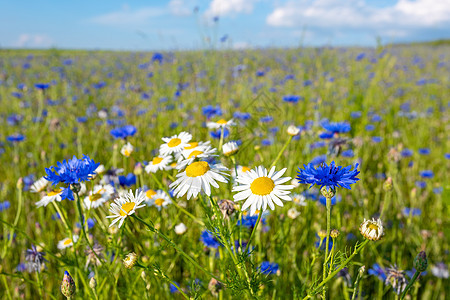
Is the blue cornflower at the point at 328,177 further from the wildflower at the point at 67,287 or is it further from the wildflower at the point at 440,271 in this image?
the wildflower at the point at 440,271

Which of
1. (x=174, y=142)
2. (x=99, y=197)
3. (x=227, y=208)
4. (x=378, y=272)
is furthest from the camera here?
(x=378, y=272)

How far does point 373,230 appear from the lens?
0.76 meters

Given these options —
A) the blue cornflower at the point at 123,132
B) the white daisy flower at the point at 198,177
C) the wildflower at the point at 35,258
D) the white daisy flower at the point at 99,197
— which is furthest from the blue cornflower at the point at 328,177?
the wildflower at the point at 35,258

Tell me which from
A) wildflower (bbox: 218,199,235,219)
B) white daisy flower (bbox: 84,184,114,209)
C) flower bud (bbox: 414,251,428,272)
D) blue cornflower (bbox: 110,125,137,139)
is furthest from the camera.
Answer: blue cornflower (bbox: 110,125,137,139)

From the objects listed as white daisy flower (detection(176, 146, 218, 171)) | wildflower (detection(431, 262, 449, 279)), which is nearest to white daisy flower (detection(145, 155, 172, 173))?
white daisy flower (detection(176, 146, 218, 171))

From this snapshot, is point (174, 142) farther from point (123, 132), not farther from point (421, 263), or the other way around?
point (421, 263)

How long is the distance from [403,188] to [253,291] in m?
2.49

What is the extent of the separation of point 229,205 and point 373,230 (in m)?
0.46

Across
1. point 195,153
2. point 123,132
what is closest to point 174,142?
point 195,153

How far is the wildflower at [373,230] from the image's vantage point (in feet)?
2.46

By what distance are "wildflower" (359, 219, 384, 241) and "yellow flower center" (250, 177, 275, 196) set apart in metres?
0.25

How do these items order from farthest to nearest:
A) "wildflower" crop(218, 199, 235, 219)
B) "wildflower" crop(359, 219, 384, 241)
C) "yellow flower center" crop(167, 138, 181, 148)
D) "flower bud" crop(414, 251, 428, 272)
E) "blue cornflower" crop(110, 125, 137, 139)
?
"blue cornflower" crop(110, 125, 137, 139) → "yellow flower center" crop(167, 138, 181, 148) → "wildflower" crop(218, 199, 235, 219) → "flower bud" crop(414, 251, 428, 272) → "wildflower" crop(359, 219, 384, 241)

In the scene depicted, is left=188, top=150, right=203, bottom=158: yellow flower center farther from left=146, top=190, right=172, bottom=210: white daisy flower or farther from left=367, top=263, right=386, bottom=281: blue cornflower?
left=367, top=263, right=386, bottom=281: blue cornflower

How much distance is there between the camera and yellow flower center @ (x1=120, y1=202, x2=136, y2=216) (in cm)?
84
